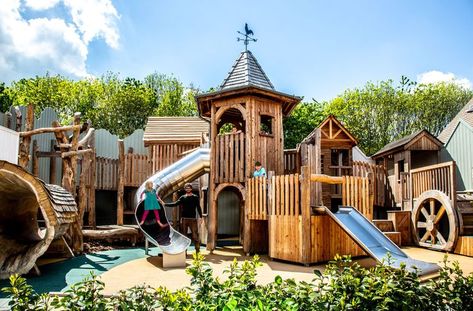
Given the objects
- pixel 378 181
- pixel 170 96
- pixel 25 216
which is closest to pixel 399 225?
pixel 378 181

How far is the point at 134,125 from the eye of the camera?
33625mm

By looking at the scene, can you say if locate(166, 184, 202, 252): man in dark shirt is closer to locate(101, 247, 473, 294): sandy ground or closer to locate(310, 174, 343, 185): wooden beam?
locate(101, 247, 473, 294): sandy ground

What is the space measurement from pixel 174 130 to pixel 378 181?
10.1 m

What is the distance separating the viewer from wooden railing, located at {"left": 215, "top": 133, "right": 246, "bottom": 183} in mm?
11320

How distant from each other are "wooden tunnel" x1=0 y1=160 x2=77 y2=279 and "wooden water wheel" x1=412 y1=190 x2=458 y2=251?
11.5 meters

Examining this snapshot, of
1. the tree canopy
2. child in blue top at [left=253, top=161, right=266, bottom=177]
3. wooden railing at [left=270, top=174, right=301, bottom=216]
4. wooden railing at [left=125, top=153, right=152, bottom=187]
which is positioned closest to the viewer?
wooden railing at [left=270, top=174, right=301, bottom=216]

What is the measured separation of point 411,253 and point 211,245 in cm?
639

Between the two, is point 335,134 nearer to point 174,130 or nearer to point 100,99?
point 174,130

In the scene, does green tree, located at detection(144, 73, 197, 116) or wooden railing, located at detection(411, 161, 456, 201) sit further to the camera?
green tree, located at detection(144, 73, 197, 116)

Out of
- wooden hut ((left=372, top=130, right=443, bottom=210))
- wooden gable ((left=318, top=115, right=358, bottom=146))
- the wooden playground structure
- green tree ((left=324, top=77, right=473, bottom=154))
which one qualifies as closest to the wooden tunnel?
the wooden playground structure

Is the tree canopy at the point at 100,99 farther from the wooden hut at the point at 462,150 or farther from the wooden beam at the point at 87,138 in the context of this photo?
the wooden hut at the point at 462,150

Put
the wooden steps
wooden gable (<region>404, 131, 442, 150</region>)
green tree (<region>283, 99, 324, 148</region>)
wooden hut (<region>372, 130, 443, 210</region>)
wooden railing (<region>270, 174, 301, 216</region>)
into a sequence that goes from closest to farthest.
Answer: wooden railing (<region>270, 174, 301, 216</region>), the wooden steps, wooden hut (<region>372, 130, 443, 210</region>), wooden gable (<region>404, 131, 442, 150</region>), green tree (<region>283, 99, 324, 148</region>)

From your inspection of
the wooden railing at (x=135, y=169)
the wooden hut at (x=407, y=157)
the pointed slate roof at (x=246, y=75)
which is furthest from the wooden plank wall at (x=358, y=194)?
the wooden railing at (x=135, y=169)

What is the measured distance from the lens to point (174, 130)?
17.9 meters
